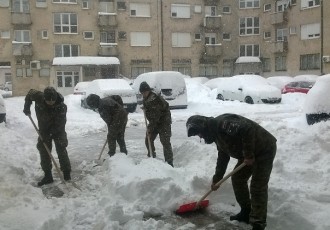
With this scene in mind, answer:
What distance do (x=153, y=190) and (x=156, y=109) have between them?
197 centimetres

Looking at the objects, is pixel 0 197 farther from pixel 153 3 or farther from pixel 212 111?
pixel 153 3

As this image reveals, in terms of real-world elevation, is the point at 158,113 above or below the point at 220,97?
above

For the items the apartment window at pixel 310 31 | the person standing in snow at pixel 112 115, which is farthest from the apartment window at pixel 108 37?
the person standing in snow at pixel 112 115

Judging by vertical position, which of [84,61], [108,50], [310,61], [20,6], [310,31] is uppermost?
[20,6]

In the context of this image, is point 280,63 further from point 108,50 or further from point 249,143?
point 249,143

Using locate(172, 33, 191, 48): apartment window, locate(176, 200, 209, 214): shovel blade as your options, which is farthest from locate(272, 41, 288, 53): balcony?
locate(176, 200, 209, 214): shovel blade

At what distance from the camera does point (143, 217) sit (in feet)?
15.6

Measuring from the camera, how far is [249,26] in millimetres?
38719

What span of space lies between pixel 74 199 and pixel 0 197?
90 cm

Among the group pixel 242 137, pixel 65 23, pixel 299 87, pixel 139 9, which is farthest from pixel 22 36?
pixel 242 137

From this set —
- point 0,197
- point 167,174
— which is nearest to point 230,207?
point 167,174

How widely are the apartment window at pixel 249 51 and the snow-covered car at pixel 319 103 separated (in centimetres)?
3034

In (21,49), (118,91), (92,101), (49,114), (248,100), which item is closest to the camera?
(49,114)

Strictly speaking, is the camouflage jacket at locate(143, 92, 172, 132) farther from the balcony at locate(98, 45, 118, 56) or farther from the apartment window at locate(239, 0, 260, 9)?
the apartment window at locate(239, 0, 260, 9)
